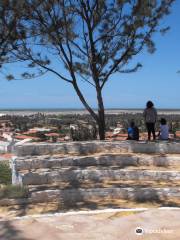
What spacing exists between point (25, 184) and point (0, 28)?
201 inches

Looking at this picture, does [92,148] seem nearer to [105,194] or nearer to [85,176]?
[85,176]

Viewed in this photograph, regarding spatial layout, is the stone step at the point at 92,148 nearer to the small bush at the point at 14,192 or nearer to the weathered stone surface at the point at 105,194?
the small bush at the point at 14,192

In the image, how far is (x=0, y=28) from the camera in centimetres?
1420

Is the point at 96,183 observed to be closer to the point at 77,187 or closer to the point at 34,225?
the point at 77,187

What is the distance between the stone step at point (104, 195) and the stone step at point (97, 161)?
7.11 feet

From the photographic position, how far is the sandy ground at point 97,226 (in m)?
6.94

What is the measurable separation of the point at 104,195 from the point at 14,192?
206 centimetres

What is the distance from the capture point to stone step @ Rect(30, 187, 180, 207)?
410 inches

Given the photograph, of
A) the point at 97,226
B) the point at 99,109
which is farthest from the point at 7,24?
the point at 97,226

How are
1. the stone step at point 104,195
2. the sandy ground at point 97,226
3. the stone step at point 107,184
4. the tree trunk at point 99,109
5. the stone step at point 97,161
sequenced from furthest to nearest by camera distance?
the tree trunk at point 99,109, the stone step at point 97,161, the stone step at point 107,184, the stone step at point 104,195, the sandy ground at point 97,226

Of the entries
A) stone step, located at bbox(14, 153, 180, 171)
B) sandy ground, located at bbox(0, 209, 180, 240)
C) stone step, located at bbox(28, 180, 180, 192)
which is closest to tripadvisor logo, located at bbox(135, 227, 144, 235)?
sandy ground, located at bbox(0, 209, 180, 240)

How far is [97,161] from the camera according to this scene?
42.7 feet

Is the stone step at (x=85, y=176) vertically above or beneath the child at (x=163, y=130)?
beneath

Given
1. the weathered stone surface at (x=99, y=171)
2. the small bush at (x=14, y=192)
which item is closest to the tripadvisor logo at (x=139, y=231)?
the weathered stone surface at (x=99, y=171)
